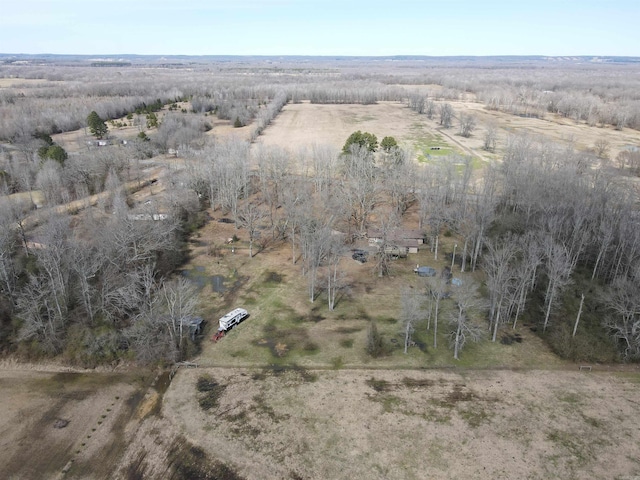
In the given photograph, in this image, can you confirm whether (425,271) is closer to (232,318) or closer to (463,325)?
(463,325)

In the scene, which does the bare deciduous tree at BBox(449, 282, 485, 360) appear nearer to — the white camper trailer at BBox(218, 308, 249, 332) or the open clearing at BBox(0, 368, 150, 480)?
the white camper trailer at BBox(218, 308, 249, 332)

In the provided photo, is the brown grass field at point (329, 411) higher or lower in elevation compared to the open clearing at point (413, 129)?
lower

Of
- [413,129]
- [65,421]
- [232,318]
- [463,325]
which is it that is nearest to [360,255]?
[232,318]

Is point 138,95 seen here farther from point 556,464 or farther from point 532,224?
point 556,464

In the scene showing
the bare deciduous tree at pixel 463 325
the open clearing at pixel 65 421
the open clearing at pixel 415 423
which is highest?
the bare deciduous tree at pixel 463 325

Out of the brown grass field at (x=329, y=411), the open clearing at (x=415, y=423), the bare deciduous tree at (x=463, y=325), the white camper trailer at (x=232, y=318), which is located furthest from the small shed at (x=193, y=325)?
the bare deciduous tree at (x=463, y=325)

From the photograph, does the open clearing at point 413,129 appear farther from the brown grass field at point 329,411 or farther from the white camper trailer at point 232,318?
the brown grass field at point 329,411
